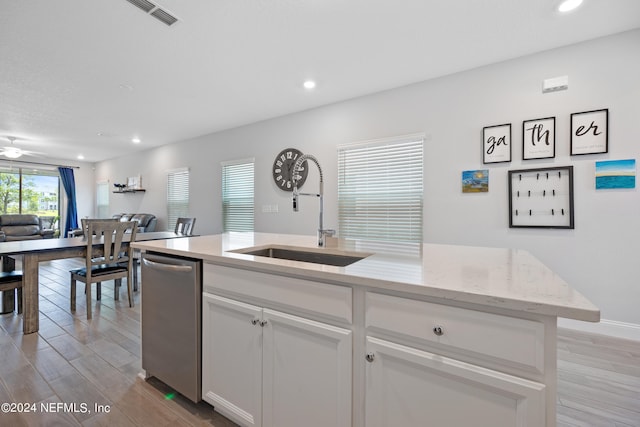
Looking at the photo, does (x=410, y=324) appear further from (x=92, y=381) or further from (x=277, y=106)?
(x=277, y=106)

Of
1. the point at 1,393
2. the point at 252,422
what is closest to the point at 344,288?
the point at 252,422

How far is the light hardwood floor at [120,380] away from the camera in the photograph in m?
1.48

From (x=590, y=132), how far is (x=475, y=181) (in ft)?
3.16

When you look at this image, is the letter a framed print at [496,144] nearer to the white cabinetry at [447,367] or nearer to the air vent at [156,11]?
the white cabinetry at [447,367]

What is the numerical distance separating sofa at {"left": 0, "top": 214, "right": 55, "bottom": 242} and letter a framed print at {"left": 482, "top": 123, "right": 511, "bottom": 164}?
8.89 metres

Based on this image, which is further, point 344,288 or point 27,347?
point 27,347

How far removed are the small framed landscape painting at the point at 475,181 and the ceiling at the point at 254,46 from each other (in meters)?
1.12

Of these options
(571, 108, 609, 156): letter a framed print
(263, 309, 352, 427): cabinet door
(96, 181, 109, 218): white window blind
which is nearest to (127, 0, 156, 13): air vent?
(263, 309, 352, 427): cabinet door

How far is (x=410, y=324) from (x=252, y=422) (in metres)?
0.95

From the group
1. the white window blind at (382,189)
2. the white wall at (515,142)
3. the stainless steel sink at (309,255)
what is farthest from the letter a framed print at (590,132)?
the stainless steel sink at (309,255)

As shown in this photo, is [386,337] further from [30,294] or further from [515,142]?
[30,294]

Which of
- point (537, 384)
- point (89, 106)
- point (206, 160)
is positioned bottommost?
point (537, 384)

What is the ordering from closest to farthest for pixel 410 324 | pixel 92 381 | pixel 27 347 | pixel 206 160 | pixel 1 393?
pixel 410 324 < pixel 1 393 < pixel 92 381 < pixel 27 347 < pixel 206 160

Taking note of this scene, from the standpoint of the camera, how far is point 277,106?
4035mm
